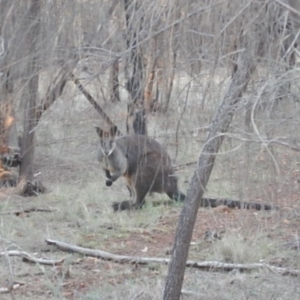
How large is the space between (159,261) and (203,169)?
5.77 feet

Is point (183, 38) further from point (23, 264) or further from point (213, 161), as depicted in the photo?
point (23, 264)

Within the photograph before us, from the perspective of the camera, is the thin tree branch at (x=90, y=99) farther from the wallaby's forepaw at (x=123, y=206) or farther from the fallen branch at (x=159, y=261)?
the wallaby's forepaw at (x=123, y=206)

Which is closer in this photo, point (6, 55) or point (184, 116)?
point (184, 116)

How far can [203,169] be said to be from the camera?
483 cm

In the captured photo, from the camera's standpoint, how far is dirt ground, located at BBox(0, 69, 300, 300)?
161 inches

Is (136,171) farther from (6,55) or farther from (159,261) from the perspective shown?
(6,55)

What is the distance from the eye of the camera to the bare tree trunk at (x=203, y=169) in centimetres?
398

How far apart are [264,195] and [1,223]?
4132 mm

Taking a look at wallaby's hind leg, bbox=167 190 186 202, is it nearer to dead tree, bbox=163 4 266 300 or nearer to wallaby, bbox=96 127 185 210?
wallaby, bbox=96 127 185 210

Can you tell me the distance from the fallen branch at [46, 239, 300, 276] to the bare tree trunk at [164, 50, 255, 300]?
87 cm

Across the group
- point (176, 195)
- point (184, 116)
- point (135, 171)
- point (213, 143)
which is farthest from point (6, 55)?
point (176, 195)

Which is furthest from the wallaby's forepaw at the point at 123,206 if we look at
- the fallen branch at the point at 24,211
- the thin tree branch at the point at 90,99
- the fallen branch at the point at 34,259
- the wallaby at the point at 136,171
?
the thin tree branch at the point at 90,99

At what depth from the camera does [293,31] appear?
353cm

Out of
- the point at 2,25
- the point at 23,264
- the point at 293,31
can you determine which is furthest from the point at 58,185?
the point at 293,31
